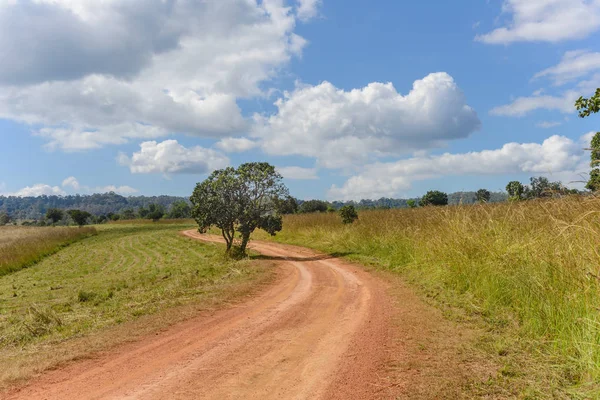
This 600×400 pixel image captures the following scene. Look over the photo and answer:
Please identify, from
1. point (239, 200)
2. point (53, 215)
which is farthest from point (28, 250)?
point (53, 215)

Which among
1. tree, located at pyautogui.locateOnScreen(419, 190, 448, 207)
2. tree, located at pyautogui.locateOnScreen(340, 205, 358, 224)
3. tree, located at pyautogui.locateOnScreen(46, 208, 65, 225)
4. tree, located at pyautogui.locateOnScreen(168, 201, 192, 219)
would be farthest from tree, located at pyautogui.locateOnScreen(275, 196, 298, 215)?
tree, located at pyautogui.locateOnScreen(46, 208, 65, 225)

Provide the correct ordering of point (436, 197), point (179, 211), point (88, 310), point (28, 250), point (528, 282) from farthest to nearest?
point (179, 211) < point (436, 197) < point (28, 250) < point (88, 310) < point (528, 282)

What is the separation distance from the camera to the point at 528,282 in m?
7.40

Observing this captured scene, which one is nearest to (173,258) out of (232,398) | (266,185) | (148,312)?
(266,185)

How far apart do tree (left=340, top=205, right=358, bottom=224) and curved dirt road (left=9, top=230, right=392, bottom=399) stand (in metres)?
17.5

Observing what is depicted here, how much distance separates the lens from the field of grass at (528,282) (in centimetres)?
517

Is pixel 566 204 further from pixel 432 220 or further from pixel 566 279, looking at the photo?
pixel 432 220

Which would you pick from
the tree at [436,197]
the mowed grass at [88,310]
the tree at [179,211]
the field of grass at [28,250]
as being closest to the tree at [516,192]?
the mowed grass at [88,310]

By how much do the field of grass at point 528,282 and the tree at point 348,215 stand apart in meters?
11.8

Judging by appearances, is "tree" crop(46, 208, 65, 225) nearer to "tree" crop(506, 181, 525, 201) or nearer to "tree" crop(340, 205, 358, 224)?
"tree" crop(340, 205, 358, 224)

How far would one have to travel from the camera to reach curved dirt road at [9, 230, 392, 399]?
17.1 ft

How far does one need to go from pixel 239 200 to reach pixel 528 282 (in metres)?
15.4

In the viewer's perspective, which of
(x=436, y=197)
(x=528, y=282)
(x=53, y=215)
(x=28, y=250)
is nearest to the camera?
(x=528, y=282)

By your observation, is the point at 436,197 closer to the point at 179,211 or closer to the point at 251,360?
the point at 251,360
